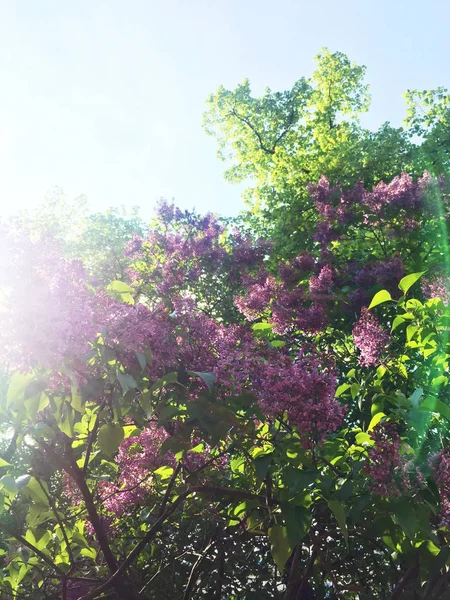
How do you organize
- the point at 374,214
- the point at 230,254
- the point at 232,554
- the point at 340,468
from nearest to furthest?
the point at 340,468, the point at 232,554, the point at 374,214, the point at 230,254

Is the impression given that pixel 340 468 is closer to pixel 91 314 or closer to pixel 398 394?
pixel 398 394

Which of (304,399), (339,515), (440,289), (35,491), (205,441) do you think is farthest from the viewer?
(440,289)

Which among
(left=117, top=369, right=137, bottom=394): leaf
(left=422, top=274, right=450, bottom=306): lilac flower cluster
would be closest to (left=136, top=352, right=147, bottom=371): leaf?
(left=117, top=369, right=137, bottom=394): leaf

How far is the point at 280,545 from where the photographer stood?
2.14 m

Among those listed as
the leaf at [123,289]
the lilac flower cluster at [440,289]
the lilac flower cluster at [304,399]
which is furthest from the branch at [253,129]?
the lilac flower cluster at [304,399]

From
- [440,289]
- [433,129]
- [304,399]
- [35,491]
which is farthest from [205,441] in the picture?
[433,129]

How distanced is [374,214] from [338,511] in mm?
5310

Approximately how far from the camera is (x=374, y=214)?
6.65 meters

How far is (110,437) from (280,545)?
868mm

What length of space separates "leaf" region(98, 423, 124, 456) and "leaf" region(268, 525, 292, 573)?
774 mm

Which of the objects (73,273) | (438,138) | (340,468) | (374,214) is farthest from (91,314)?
(438,138)

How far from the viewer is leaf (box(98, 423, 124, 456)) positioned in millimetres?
2318

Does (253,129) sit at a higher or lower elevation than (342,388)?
higher

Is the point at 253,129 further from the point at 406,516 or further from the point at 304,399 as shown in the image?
the point at 406,516
